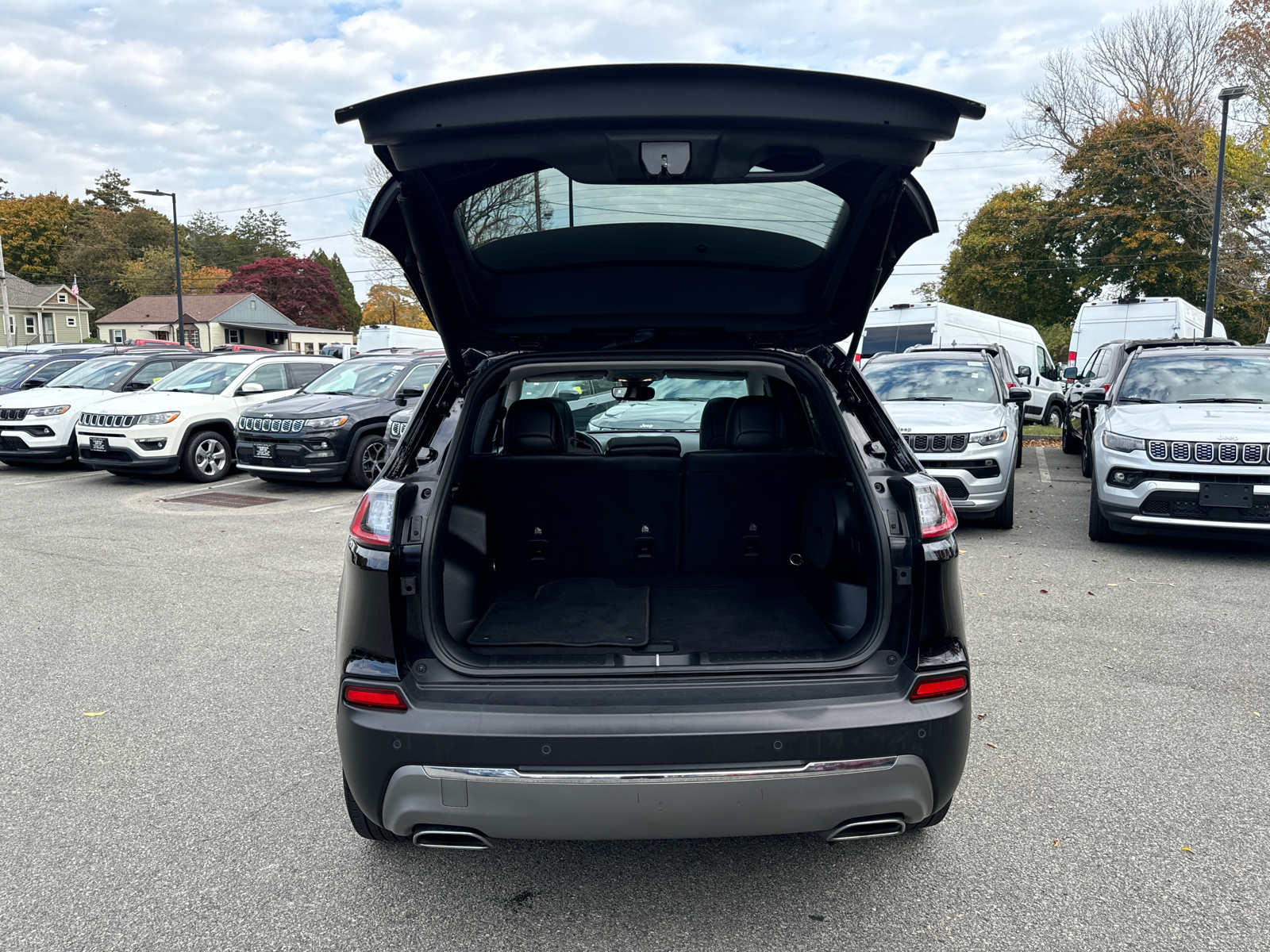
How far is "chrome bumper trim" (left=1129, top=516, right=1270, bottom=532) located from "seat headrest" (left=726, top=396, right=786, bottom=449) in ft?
13.7

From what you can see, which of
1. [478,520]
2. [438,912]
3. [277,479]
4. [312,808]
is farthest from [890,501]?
[277,479]

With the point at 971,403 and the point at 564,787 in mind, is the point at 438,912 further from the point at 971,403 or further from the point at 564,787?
the point at 971,403

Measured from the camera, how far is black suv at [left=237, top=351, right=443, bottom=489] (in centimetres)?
1006

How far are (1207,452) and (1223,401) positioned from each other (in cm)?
126

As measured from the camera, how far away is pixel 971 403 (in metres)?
8.41

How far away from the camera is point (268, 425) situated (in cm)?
1021

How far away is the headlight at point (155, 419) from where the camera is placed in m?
10.6

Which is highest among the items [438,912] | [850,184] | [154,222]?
[154,222]

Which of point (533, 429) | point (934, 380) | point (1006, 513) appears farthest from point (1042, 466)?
point (533, 429)

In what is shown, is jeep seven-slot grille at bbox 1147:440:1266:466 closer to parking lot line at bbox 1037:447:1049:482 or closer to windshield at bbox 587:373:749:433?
windshield at bbox 587:373:749:433

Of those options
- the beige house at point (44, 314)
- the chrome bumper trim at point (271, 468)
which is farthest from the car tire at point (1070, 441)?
the beige house at point (44, 314)

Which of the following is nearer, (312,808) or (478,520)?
(312,808)

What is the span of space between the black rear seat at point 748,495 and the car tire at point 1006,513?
470 cm

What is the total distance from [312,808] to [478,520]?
1.13 m
